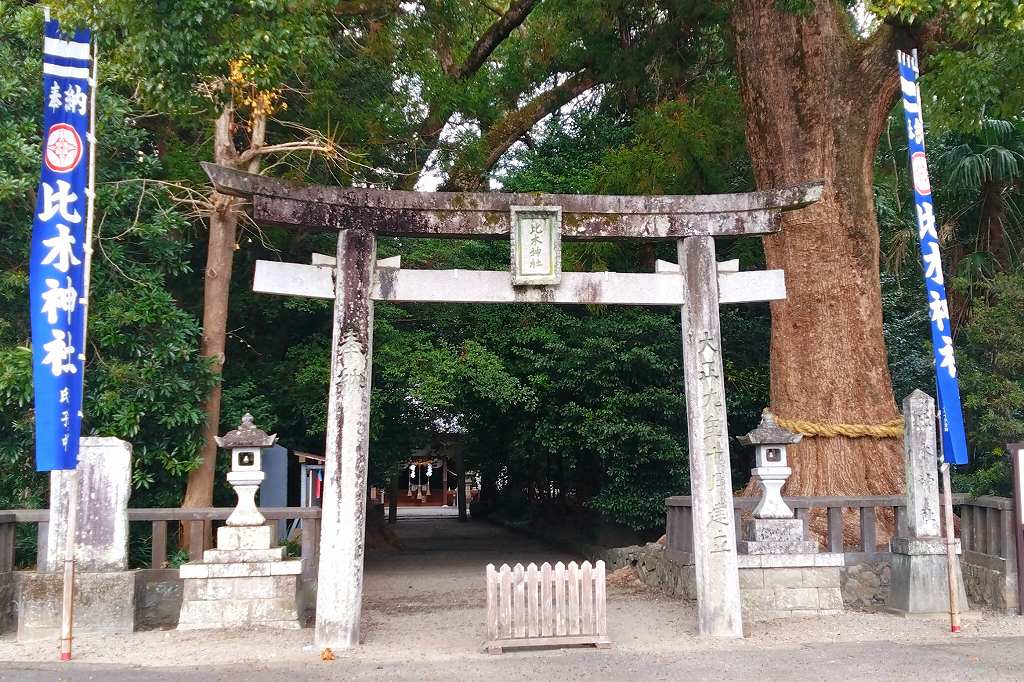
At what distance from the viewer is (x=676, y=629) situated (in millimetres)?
9062

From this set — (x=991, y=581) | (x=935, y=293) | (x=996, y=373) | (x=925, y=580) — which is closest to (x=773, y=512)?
(x=925, y=580)

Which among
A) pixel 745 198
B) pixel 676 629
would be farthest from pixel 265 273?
pixel 676 629

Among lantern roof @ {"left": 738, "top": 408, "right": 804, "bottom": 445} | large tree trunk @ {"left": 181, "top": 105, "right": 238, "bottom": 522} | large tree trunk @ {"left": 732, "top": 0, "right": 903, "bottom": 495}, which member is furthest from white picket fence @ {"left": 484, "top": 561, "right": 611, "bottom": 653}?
large tree trunk @ {"left": 181, "top": 105, "right": 238, "bottom": 522}

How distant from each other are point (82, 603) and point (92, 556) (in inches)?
18.6

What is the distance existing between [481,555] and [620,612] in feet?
29.3

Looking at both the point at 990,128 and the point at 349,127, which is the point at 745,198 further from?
the point at 990,128

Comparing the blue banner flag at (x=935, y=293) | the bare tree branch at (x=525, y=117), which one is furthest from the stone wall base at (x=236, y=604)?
the bare tree branch at (x=525, y=117)

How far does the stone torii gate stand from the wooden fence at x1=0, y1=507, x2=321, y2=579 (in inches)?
79.9

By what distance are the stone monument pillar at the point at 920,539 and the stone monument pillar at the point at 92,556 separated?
828cm

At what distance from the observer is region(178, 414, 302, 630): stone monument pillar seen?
890 cm

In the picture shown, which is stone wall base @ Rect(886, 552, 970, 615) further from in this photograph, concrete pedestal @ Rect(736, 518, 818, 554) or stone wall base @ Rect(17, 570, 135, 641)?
stone wall base @ Rect(17, 570, 135, 641)

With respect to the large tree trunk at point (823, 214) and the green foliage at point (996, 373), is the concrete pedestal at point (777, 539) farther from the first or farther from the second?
the green foliage at point (996, 373)

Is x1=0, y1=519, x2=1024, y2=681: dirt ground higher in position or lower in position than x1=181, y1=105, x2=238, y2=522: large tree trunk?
lower

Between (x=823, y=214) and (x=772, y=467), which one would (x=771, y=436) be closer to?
(x=772, y=467)
